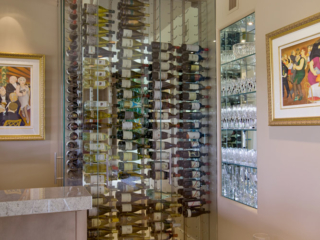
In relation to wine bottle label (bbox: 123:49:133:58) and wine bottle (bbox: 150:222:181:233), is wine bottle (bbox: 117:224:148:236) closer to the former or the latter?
wine bottle (bbox: 150:222:181:233)

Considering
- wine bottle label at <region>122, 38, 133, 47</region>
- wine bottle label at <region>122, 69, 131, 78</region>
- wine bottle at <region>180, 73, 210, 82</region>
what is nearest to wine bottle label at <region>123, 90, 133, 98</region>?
wine bottle label at <region>122, 69, 131, 78</region>

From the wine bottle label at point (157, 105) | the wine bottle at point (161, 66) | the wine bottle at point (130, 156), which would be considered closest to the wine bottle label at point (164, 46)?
the wine bottle at point (161, 66)

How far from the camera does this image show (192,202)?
282 centimetres

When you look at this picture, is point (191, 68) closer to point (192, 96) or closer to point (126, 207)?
point (192, 96)

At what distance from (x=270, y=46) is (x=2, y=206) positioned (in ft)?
6.69

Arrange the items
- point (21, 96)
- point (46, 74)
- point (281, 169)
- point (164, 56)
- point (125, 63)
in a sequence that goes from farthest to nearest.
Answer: point (46, 74)
point (21, 96)
point (164, 56)
point (125, 63)
point (281, 169)

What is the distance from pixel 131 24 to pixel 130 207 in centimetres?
148

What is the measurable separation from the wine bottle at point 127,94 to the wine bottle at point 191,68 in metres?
0.49

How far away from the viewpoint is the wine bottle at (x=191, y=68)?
275 cm

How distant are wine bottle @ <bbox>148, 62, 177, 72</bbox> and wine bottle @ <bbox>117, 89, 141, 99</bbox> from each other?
0.24 m

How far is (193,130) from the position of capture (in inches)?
110

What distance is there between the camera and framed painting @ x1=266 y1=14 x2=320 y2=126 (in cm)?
199

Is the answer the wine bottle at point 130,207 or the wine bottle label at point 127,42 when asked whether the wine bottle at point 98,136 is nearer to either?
the wine bottle at point 130,207

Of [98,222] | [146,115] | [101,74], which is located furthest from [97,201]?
[101,74]
